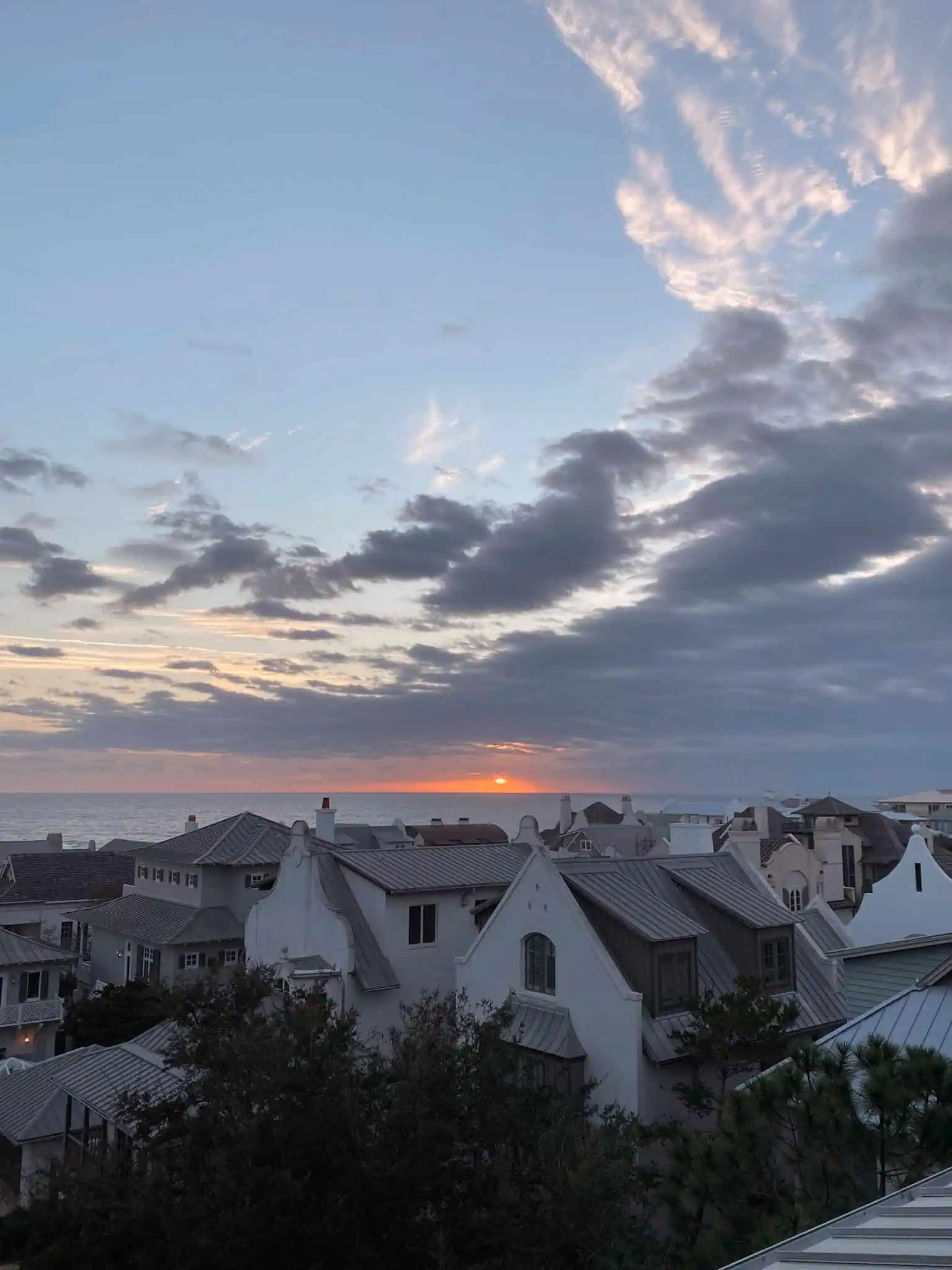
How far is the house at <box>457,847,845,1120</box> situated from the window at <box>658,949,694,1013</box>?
30mm

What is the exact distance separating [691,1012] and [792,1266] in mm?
15971

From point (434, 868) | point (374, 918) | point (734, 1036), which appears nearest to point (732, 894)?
point (734, 1036)

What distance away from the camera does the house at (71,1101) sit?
93.2 ft

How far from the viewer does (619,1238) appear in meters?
14.1

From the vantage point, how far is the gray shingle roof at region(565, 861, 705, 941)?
24.8m

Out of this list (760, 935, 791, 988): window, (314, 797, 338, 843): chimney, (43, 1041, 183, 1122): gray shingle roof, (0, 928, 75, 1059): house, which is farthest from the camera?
(314, 797, 338, 843): chimney

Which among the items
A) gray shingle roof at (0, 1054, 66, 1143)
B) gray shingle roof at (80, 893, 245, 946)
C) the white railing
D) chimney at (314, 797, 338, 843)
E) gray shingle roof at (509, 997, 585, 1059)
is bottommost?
the white railing

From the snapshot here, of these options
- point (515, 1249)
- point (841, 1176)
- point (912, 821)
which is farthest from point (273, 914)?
point (912, 821)

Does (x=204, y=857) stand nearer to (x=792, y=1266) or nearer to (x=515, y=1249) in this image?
(x=515, y=1249)

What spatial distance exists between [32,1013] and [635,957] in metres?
37.8

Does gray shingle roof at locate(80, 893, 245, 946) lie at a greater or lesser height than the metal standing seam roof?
lesser

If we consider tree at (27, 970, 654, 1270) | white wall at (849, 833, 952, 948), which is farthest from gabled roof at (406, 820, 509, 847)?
tree at (27, 970, 654, 1270)

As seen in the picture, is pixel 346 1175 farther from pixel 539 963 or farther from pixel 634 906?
pixel 634 906

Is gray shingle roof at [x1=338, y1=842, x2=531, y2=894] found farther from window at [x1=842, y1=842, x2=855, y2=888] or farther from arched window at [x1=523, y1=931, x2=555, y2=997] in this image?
window at [x1=842, y1=842, x2=855, y2=888]
